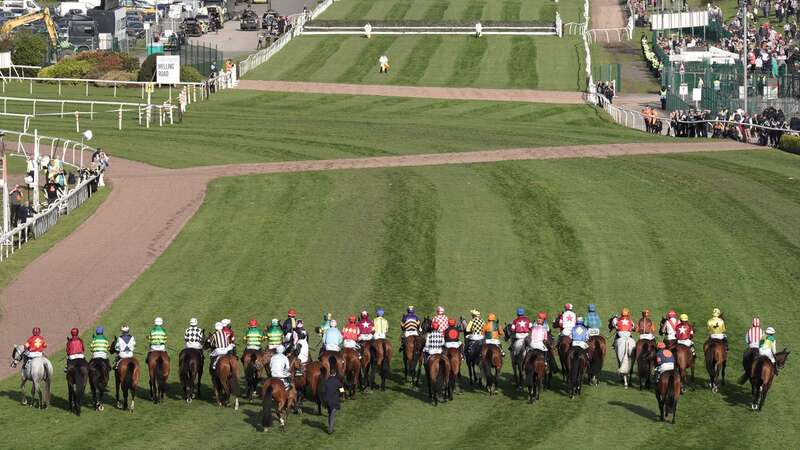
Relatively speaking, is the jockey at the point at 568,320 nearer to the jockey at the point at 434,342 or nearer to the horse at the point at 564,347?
the horse at the point at 564,347

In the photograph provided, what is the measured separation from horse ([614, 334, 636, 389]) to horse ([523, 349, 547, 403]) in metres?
2.48

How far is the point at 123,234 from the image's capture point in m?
53.1

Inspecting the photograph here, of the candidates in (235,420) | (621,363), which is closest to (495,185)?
(621,363)

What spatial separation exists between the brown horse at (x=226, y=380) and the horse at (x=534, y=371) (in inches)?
262

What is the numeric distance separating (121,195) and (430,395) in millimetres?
28608

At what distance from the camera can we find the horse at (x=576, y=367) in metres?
34.6

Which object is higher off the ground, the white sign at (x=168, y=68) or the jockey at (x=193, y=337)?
the white sign at (x=168, y=68)

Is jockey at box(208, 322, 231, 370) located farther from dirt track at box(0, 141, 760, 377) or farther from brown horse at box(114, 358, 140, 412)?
dirt track at box(0, 141, 760, 377)

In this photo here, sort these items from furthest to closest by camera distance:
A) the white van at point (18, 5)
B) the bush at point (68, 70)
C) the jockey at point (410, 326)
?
the white van at point (18, 5), the bush at point (68, 70), the jockey at point (410, 326)

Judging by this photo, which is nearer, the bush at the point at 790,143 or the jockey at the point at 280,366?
the jockey at the point at 280,366

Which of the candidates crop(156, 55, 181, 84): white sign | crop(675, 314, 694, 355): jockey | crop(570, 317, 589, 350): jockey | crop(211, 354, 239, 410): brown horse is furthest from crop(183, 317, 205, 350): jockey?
crop(156, 55, 181, 84): white sign

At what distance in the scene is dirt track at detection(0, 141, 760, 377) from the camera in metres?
43.1

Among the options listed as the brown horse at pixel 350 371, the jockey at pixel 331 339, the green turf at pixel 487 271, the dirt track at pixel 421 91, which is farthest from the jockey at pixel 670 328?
the dirt track at pixel 421 91

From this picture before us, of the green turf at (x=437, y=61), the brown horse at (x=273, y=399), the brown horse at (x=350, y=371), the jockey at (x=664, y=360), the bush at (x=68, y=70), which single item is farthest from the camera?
the green turf at (x=437, y=61)
